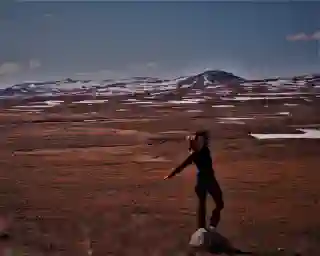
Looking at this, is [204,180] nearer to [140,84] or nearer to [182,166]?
[182,166]

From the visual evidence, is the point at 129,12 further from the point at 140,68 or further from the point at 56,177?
the point at 56,177

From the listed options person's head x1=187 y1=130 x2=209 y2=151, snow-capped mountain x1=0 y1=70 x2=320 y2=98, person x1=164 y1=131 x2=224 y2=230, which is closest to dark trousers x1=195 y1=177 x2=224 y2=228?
person x1=164 y1=131 x2=224 y2=230

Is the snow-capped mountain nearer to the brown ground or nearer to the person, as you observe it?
the brown ground

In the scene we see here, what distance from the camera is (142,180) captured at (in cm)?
208

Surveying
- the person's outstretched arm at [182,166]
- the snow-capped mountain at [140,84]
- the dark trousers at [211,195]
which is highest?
the snow-capped mountain at [140,84]

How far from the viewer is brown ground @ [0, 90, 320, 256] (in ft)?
6.61

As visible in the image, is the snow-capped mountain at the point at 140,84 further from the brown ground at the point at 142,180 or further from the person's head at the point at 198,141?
the person's head at the point at 198,141

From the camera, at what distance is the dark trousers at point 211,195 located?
6.72ft

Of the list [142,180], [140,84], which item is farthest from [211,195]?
[140,84]

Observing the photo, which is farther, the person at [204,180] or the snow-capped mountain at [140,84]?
the snow-capped mountain at [140,84]

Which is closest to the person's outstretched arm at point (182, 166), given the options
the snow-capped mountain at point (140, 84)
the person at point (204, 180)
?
the person at point (204, 180)

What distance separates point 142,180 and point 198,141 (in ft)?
0.96

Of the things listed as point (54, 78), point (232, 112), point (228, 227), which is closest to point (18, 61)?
point (54, 78)

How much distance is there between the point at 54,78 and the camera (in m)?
2.16
